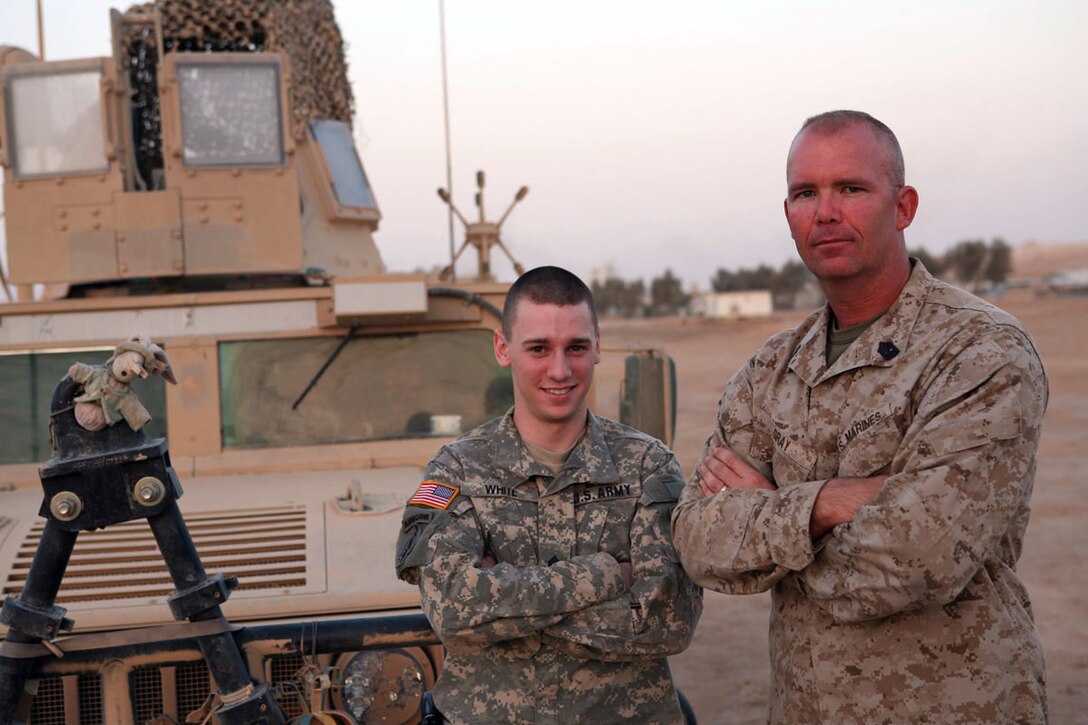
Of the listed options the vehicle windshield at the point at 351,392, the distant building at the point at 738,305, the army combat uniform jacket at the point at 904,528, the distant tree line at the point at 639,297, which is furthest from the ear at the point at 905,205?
the distant tree line at the point at 639,297

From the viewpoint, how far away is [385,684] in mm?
2760

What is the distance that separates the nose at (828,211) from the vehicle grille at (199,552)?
1635 millimetres

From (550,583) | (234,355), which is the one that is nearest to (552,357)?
(550,583)

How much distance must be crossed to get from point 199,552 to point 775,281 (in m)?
47.1

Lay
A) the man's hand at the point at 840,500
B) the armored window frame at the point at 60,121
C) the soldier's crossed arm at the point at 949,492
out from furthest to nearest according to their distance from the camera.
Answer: the armored window frame at the point at 60,121
the man's hand at the point at 840,500
the soldier's crossed arm at the point at 949,492

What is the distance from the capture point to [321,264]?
15.6 feet

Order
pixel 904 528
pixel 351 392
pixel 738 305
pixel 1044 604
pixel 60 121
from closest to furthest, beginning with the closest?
pixel 904 528 < pixel 351 392 < pixel 60 121 < pixel 1044 604 < pixel 738 305

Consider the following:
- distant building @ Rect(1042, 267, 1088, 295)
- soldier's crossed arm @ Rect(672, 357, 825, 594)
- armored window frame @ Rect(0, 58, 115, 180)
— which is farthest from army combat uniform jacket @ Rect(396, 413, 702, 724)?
distant building @ Rect(1042, 267, 1088, 295)

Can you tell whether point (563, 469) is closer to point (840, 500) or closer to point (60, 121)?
point (840, 500)

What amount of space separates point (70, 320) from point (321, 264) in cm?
108

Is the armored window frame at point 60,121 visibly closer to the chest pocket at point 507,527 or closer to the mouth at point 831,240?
the chest pocket at point 507,527

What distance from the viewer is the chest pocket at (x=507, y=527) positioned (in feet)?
7.50

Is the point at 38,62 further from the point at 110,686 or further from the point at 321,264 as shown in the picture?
the point at 110,686

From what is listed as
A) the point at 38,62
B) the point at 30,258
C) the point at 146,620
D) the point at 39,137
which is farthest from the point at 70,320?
the point at 146,620
